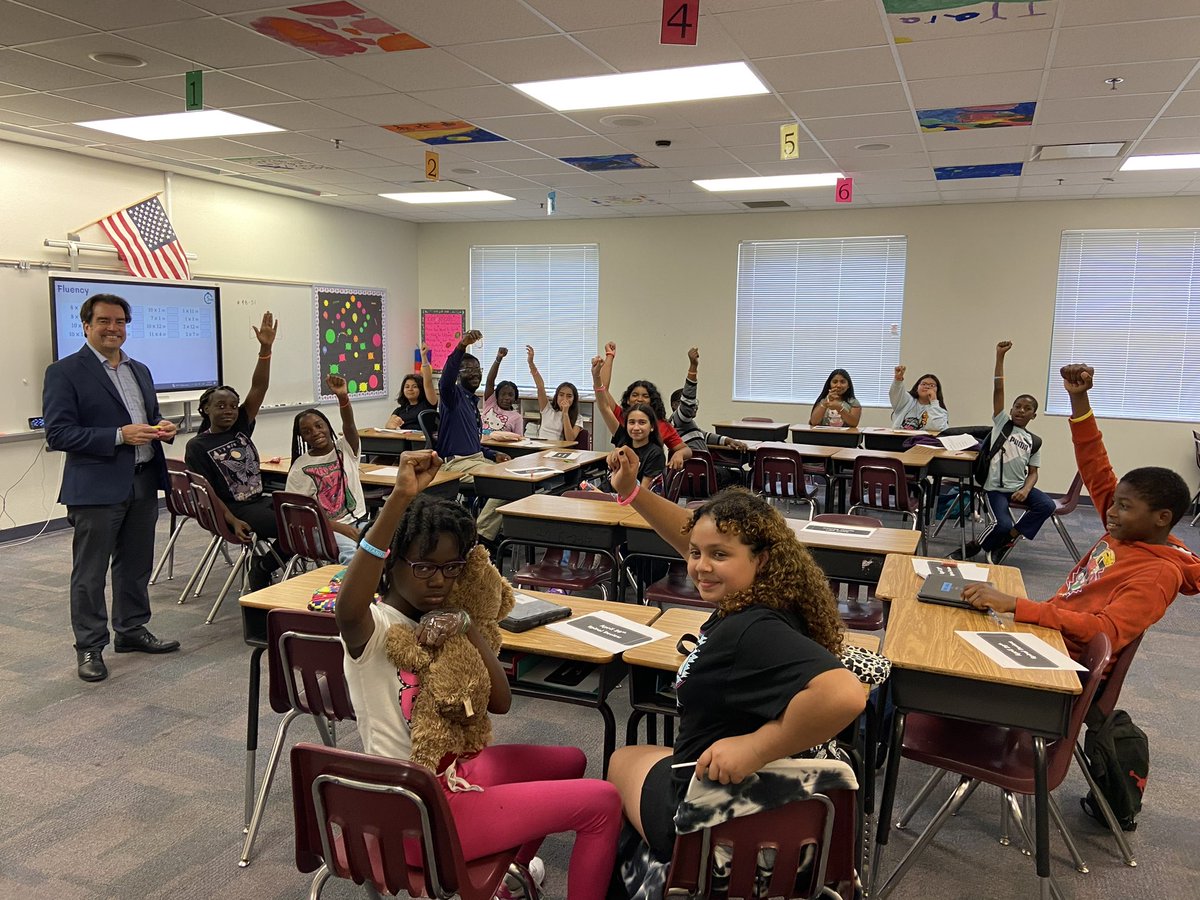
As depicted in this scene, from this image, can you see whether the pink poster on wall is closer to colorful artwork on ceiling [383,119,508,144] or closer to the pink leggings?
colorful artwork on ceiling [383,119,508,144]

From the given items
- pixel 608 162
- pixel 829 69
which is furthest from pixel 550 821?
pixel 608 162

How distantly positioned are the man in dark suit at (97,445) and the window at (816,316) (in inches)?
275

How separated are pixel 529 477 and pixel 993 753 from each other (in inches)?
126

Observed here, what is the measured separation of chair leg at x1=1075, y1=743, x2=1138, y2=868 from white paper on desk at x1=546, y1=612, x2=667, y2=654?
1.36 m

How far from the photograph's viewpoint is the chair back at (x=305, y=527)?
13.5ft

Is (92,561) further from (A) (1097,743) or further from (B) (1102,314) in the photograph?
(B) (1102,314)

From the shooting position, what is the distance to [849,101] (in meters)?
4.71

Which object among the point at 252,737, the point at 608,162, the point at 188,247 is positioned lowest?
the point at 252,737

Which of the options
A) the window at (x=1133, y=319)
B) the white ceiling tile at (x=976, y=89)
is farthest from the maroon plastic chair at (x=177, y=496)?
the window at (x=1133, y=319)

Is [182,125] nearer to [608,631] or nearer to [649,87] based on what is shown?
[649,87]

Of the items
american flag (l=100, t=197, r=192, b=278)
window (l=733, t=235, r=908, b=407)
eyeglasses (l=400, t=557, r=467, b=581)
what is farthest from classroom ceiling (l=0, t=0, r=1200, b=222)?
eyeglasses (l=400, t=557, r=467, b=581)

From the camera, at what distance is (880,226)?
8.91 metres

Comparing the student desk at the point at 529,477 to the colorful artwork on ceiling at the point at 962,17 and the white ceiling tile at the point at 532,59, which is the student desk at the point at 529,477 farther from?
the colorful artwork on ceiling at the point at 962,17

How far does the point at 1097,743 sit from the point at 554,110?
4.21m
